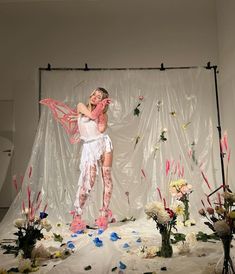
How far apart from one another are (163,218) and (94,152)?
1078 millimetres

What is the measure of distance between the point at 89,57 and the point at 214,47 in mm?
1549

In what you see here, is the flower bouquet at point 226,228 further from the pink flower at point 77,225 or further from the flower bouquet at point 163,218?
the pink flower at point 77,225

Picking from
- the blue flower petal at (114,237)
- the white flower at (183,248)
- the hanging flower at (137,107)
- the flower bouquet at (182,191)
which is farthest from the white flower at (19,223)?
the hanging flower at (137,107)

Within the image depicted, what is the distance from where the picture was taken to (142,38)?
3.57 meters

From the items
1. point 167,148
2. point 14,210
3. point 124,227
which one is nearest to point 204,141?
point 167,148

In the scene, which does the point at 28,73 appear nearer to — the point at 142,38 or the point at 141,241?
the point at 142,38

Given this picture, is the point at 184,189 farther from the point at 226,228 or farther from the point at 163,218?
the point at 226,228

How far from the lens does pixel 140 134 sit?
121 inches

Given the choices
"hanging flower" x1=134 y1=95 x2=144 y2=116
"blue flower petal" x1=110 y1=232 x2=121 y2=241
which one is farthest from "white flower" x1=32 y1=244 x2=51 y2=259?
"hanging flower" x1=134 y1=95 x2=144 y2=116

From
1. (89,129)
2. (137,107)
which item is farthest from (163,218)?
(137,107)

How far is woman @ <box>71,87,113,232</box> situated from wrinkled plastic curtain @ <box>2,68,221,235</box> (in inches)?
12.4

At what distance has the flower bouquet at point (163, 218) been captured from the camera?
68.4 inches

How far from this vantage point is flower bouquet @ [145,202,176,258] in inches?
68.4

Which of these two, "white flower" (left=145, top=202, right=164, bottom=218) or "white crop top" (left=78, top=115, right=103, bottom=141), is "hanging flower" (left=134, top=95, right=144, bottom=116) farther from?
"white flower" (left=145, top=202, right=164, bottom=218)
